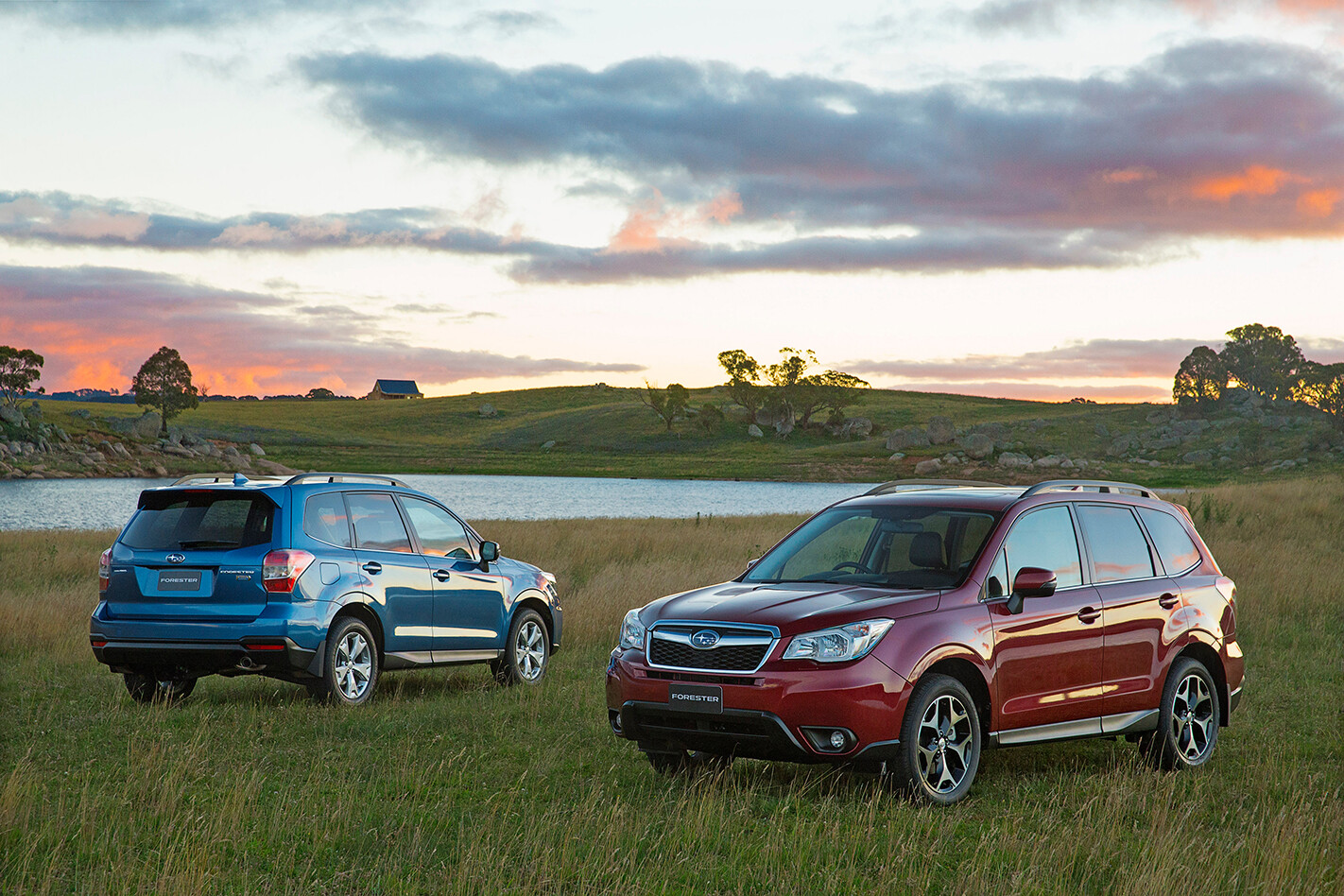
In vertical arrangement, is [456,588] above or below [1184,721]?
above

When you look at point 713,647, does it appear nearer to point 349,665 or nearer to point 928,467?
point 349,665

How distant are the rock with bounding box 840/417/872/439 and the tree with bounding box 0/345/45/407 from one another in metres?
79.7

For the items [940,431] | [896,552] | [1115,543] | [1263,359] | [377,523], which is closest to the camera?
[896,552]

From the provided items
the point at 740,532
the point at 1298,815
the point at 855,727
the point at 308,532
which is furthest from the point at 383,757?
the point at 740,532

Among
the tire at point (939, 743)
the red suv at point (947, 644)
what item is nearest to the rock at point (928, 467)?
the red suv at point (947, 644)

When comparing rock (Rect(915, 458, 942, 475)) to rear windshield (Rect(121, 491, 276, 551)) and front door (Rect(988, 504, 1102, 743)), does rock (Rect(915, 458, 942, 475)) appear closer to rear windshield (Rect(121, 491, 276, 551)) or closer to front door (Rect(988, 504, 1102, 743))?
rear windshield (Rect(121, 491, 276, 551))

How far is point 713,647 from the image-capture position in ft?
23.1

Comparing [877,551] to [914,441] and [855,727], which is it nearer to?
[855,727]

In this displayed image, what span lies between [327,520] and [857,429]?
125 m

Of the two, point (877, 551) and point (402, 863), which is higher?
point (877, 551)

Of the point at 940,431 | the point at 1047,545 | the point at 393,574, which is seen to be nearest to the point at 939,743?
the point at 1047,545

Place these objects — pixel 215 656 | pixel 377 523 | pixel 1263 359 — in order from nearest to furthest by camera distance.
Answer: pixel 215 656
pixel 377 523
pixel 1263 359

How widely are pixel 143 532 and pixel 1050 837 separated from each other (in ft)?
24.3

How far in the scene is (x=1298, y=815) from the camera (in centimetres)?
654
